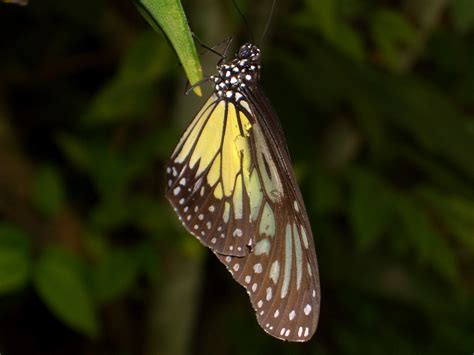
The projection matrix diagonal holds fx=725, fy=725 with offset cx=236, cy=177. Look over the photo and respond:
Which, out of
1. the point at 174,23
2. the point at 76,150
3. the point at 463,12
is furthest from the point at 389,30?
the point at 174,23

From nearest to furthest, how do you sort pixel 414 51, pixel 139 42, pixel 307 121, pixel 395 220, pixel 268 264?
pixel 268 264 < pixel 139 42 < pixel 395 220 < pixel 414 51 < pixel 307 121

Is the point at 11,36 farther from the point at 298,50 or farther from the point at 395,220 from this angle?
the point at 395,220

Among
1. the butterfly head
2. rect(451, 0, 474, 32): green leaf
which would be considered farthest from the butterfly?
rect(451, 0, 474, 32): green leaf

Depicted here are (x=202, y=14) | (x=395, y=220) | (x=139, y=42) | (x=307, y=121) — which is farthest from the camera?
(x=307, y=121)

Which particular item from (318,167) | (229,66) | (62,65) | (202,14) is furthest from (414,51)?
(229,66)

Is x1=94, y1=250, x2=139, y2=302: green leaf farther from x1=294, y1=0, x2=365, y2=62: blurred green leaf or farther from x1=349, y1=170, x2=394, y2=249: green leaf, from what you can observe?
x1=294, y1=0, x2=365, y2=62: blurred green leaf

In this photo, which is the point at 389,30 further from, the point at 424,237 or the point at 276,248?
the point at 276,248

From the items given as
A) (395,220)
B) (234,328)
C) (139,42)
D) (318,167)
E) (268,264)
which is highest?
(139,42)

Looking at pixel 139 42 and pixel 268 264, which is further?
pixel 139 42
